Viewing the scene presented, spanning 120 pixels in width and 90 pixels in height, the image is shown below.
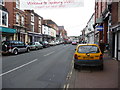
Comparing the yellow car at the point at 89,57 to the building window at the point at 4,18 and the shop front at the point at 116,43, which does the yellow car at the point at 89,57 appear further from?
the building window at the point at 4,18

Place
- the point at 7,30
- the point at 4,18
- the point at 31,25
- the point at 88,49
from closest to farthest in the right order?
the point at 88,49 < the point at 7,30 < the point at 4,18 < the point at 31,25

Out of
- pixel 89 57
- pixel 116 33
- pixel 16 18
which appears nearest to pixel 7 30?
pixel 16 18

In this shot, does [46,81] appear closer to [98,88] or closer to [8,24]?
[98,88]

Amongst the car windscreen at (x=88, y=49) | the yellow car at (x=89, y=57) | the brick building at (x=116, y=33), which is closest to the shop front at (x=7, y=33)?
the car windscreen at (x=88, y=49)

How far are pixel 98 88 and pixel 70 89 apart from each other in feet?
3.64

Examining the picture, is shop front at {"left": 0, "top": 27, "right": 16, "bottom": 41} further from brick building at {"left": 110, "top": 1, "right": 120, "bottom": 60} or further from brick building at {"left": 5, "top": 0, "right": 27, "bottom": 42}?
brick building at {"left": 110, "top": 1, "right": 120, "bottom": 60}

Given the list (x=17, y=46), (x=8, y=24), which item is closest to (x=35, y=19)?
(x=8, y=24)

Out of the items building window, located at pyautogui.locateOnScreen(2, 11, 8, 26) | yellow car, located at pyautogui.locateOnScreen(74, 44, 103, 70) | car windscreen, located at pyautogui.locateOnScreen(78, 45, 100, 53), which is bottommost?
yellow car, located at pyautogui.locateOnScreen(74, 44, 103, 70)

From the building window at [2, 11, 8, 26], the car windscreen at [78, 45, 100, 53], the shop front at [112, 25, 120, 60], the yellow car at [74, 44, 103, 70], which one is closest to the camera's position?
the yellow car at [74, 44, 103, 70]

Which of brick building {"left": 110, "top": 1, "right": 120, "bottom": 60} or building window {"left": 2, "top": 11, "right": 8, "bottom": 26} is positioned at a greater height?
building window {"left": 2, "top": 11, "right": 8, "bottom": 26}

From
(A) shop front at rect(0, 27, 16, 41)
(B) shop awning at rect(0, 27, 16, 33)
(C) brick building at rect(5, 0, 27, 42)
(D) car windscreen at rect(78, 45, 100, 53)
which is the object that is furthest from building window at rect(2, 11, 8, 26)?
(D) car windscreen at rect(78, 45, 100, 53)

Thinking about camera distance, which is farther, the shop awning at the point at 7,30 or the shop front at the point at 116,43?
the shop awning at the point at 7,30

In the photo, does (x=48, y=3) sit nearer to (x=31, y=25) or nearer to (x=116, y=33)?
(x=116, y=33)

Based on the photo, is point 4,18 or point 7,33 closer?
point 4,18
